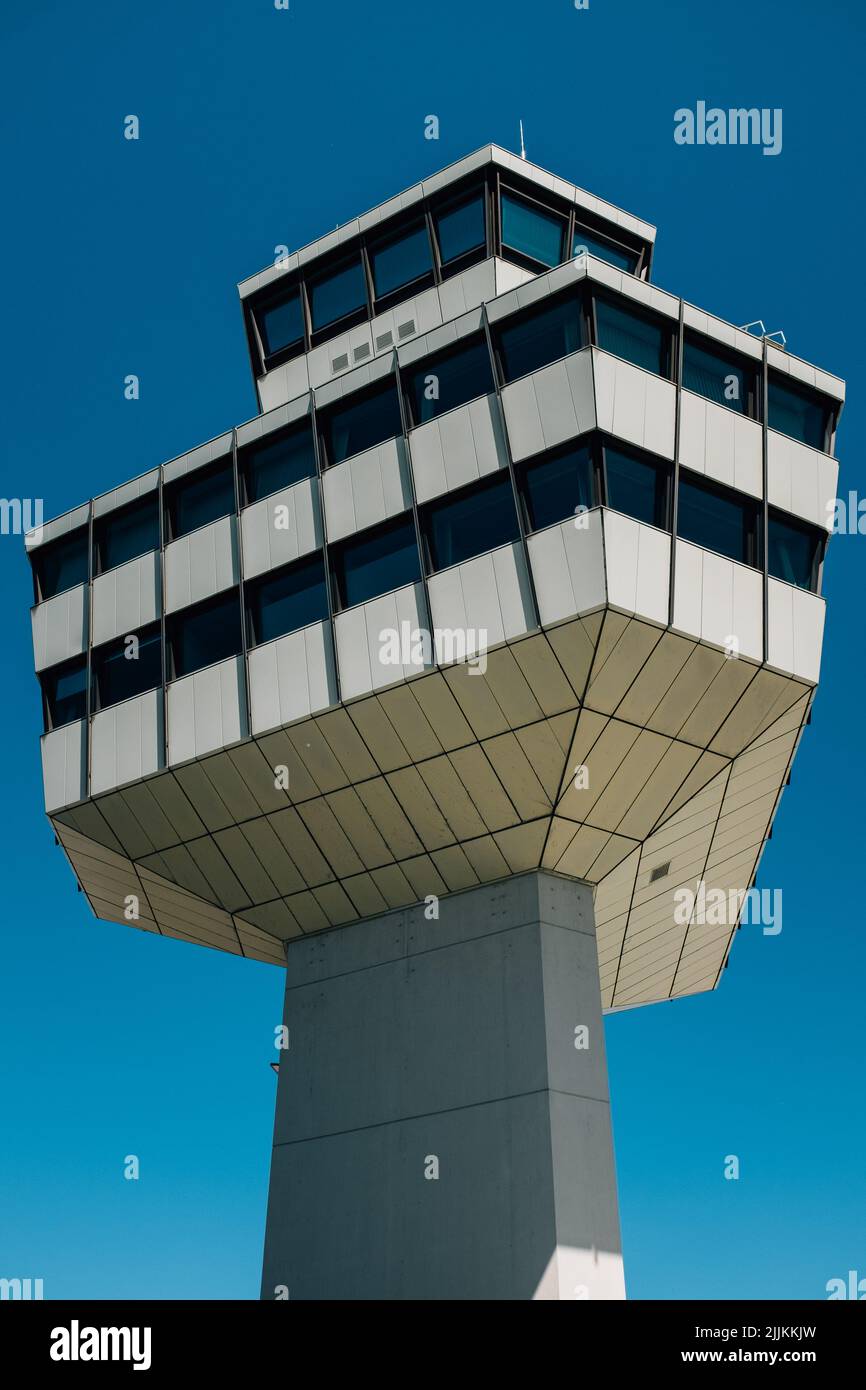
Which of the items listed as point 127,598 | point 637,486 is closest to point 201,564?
point 127,598

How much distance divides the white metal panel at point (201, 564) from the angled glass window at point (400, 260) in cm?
642

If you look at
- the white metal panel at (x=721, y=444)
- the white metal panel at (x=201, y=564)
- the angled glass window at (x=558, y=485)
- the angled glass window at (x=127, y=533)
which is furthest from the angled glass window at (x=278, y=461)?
the white metal panel at (x=721, y=444)

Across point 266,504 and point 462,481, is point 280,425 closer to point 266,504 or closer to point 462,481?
point 266,504

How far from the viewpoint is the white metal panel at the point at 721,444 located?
72.4 feet

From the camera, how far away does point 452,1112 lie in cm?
2298

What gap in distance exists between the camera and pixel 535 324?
2236cm

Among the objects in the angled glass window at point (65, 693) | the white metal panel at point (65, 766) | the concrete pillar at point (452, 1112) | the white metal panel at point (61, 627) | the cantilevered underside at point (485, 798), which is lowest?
the concrete pillar at point (452, 1112)

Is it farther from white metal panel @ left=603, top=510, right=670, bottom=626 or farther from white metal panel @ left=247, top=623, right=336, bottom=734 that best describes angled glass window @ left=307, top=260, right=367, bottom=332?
white metal panel @ left=603, top=510, right=670, bottom=626

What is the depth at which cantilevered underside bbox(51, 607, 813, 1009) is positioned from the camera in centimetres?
2164

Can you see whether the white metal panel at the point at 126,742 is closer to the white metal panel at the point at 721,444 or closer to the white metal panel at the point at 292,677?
the white metal panel at the point at 292,677

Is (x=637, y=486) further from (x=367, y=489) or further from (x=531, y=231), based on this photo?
(x=531, y=231)

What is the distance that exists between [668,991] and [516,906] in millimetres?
9203

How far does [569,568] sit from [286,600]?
18.9 feet

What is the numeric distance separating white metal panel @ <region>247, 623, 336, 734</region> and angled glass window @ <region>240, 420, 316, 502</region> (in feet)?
9.38
